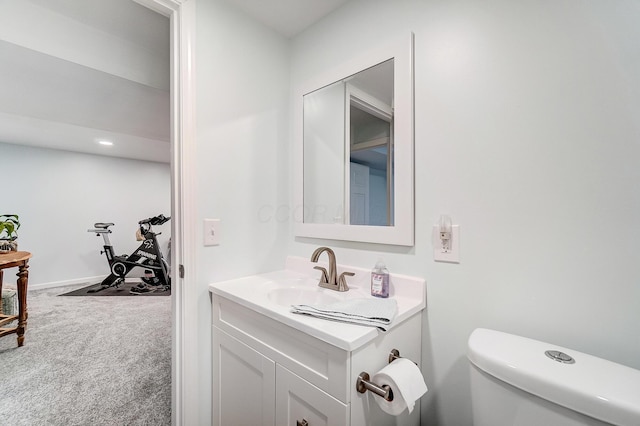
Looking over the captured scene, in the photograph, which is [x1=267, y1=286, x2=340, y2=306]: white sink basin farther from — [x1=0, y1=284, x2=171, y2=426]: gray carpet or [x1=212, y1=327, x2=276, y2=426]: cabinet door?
[x1=0, y1=284, x2=171, y2=426]: gray carpet

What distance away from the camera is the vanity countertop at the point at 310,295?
78 centimetres

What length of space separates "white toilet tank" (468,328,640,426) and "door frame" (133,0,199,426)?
→ 1122mm

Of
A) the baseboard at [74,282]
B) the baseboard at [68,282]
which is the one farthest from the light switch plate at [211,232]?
the baseboard at [68,282]

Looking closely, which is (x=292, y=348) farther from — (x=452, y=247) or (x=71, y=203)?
(x=71, y=203)

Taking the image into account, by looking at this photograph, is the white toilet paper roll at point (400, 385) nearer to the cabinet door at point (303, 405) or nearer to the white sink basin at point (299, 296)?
the cabinet door at point (303, 405)

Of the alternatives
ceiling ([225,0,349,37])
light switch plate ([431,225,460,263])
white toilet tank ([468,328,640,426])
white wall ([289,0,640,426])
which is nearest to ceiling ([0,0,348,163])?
ceiling ([225,0,349,37])

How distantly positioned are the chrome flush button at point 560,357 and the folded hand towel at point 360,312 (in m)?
0.40

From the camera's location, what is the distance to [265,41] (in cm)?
150

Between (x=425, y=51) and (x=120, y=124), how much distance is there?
10.4 feet

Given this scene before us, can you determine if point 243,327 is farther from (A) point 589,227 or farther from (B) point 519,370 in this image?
(A) point 589,227

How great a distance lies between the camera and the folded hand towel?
818 millimetres

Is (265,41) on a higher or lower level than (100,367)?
higher

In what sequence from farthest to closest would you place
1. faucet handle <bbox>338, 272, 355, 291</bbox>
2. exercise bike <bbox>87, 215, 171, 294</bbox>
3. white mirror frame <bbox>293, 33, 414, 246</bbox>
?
exercise bike <bbox>87, 215, 171, 294</bbox>
faucet handle <bbox>338, 272, 355, 291</bbox>
white mirror frame <bbox>293, 33, 414, 246</bbox>

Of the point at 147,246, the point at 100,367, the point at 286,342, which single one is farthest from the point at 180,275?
the point at 147,246
